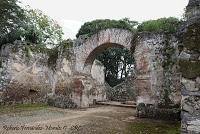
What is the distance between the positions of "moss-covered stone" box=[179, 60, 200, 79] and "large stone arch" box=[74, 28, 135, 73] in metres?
5.91

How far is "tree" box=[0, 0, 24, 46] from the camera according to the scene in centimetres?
1216

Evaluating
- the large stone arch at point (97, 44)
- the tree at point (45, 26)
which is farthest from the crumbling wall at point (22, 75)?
the tree at point (45, 26)

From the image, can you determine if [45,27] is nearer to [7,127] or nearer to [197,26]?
[7,127]

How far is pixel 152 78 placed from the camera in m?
9.01

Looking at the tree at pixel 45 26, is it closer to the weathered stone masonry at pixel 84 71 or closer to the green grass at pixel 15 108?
the weathered stone masonry at pixel 84 71

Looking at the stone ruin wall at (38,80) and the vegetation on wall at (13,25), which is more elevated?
the vegetation on wall at (13,25)

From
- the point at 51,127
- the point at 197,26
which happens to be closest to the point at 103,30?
the point at 51,127

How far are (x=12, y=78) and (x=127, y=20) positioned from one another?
16.2 meters

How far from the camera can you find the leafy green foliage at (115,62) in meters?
23.1

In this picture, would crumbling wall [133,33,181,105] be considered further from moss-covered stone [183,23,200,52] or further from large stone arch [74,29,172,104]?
moss-covered stone [183,23,200,52]

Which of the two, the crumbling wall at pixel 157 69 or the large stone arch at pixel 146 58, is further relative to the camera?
the large stone arch at pixel 146 58

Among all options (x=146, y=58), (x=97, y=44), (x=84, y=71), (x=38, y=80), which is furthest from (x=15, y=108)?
(x=146, y=58)

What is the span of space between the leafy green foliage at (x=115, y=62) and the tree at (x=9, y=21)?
1096 centimetres

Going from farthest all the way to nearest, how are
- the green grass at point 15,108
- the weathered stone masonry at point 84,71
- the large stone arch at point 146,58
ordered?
1. the green grass at point 15,108
2. the large stone arch at point 146,58
3. the weathered stone masonry at point 84,71
